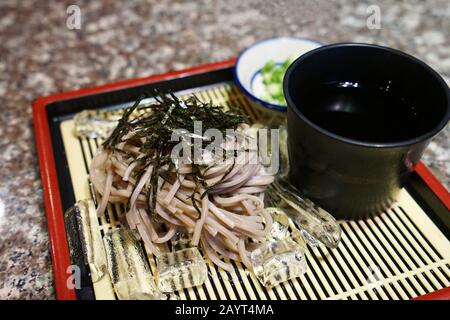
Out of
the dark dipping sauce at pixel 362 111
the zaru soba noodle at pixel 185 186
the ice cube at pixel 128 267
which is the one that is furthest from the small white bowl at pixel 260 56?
the ice cube at pixel 128 267

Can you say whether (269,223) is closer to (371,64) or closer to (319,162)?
(319,162)

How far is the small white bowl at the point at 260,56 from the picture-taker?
1.90 m

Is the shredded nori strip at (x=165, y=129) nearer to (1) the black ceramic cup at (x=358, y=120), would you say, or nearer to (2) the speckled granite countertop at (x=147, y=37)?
(1) the black ceramic cup at (x=358, y=120)

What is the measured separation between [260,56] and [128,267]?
1107 millimetres

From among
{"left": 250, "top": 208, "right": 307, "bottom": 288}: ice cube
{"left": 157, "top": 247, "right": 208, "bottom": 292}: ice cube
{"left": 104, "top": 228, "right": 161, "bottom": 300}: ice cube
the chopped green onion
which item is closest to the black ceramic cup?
{"left": 250, "top": 208, "right": 307, "bottom": 288}: ice cube

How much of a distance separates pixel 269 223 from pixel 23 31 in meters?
1.83

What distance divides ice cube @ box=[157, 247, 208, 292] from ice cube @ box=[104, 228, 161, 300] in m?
0.04

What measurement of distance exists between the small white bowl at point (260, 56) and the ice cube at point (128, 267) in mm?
761

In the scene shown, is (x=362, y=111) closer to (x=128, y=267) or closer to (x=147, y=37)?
(x=128, y=267)

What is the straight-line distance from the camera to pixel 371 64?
61.0 inches

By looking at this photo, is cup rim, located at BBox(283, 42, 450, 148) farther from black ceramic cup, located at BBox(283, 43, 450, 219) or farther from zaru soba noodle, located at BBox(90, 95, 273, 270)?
zaru soba noodle, located at BBox(90, 95, 273, 270)

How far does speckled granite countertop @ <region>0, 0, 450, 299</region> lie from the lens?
76.4 inches

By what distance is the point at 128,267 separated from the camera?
51.8 inches

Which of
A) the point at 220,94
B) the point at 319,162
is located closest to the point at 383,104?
the point at 319,162
